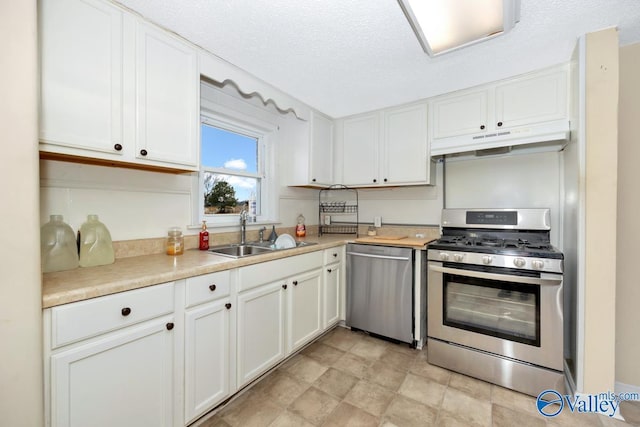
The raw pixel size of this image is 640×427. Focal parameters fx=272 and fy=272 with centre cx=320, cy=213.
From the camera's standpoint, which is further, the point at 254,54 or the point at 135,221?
the point at 254,54

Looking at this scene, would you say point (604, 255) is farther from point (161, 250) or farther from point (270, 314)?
point (161, 250)

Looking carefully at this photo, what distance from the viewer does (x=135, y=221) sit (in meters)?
1.78

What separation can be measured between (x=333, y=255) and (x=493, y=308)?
1.34 metres

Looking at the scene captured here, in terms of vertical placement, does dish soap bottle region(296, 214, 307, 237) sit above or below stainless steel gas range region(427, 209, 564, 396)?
above

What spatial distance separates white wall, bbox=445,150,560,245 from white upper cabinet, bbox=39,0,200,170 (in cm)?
238

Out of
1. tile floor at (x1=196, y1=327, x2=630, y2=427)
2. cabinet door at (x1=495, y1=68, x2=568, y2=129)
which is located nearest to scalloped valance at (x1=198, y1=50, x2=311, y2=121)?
cabinet door at (x1=495, y1=68, x2=568, y2=129)

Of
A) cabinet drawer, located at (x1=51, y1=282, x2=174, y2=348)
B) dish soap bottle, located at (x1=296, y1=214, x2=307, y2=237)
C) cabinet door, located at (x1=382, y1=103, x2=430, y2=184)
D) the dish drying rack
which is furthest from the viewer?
the dish drying rack

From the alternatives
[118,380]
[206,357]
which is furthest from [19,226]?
[206,357]

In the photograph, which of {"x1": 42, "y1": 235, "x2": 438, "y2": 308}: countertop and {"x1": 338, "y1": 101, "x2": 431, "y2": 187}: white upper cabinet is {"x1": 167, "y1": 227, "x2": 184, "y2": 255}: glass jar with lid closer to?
{"x1": 42, "y1": 235, "x2": 438, "y2": 308}: countertop

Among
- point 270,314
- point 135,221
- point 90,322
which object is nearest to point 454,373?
point 270,314

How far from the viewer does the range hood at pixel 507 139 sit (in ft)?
6.60

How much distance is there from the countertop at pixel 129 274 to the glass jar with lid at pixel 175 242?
0.05 metres

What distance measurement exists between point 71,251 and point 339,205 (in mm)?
2609

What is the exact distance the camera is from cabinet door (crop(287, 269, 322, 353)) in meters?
2.14
